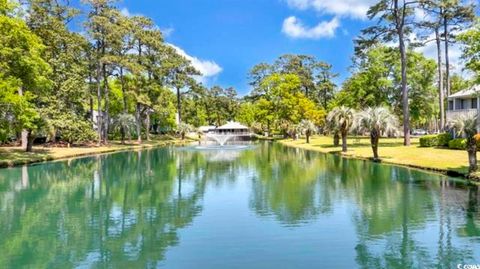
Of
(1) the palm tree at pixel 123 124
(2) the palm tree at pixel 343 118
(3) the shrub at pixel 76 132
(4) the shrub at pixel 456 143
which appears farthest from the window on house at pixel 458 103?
(1) the palm tree at pixel 123 124

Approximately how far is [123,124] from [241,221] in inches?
2045

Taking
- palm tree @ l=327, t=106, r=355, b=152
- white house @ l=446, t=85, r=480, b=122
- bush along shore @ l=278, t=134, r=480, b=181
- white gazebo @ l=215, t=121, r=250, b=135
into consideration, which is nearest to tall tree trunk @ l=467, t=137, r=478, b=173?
bush along shore @ l=278, t=134, r=480, b=181

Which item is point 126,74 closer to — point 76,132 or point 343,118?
point 76,132

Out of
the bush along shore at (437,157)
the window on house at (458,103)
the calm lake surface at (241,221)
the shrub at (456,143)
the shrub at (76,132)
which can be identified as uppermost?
the window on house at (458,103)

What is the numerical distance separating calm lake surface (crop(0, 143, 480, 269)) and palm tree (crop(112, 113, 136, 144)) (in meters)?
37.3

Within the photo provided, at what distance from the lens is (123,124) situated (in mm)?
65000

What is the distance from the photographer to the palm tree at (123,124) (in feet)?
214

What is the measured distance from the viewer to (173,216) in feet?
54.9

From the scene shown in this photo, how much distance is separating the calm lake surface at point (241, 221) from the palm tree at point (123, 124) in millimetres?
37339

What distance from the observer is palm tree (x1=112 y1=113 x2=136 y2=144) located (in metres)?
65.2

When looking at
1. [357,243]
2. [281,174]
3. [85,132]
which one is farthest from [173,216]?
[85,132]

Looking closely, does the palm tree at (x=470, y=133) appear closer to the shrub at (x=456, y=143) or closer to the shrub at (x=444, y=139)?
the shrub at (x=456, y=143)

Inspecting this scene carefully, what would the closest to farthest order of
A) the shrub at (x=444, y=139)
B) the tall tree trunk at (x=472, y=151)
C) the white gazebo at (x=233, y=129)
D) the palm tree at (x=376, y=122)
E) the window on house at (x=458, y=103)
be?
1. the tall tree trunk at (x=472, y=151)
2. the palm tree at (x=376, y=122)
3. the shrub at (x=444, y=139)
4. the window on house at (x=458, y=103)
5. the white gazebo at (x=233, y=129)

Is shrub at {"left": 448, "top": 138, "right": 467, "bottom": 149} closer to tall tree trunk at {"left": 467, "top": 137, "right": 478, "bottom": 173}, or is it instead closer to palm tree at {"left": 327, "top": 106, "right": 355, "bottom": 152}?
palm tree at {"left": 327, "top": 106, "right": 355, "bottom": 152}
